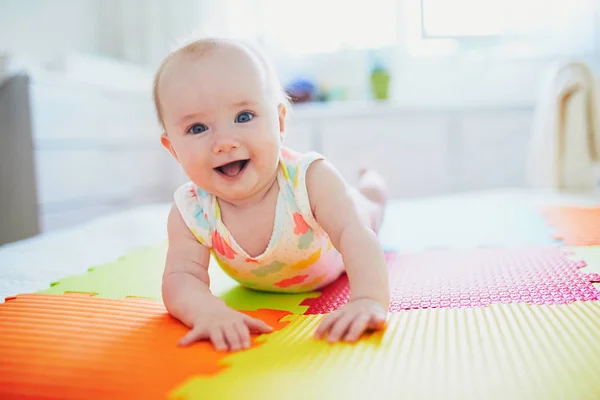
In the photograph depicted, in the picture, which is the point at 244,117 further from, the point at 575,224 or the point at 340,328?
the point at 575,224

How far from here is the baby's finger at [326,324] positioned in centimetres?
66

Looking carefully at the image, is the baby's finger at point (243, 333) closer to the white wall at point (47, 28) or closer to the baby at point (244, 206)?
the baby at point (244, 206)

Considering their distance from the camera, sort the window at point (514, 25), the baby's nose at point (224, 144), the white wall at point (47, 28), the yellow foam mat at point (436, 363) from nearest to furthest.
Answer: the yellow foam mat at point (436, 363), the baby's nose at point (224, 144), the white wall at point (47, 28), the window at point (514, 25)

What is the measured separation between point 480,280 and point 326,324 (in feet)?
1.16

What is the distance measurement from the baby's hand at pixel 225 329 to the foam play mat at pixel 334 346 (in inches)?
0.6

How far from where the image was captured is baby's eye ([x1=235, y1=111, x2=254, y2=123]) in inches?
32.0

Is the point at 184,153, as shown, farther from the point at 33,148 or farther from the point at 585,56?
the point at 585,56

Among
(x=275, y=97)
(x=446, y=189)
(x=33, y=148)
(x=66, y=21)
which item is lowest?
(x=446, y=189)

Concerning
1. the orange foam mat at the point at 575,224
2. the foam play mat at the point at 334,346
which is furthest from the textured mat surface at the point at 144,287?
the orange foam mat at the point at 575,224

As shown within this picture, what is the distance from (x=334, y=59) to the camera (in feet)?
9.37

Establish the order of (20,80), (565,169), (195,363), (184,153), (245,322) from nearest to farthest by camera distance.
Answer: (195,363) < (245,322) < (184,153) < (20,80) < (565,169)

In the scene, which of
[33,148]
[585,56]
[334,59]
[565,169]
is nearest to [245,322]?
[33,148]

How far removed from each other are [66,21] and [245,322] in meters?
2.38

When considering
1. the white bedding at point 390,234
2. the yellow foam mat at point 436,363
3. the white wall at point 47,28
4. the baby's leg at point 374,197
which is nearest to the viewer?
the yellow foam mat at point 436,363
